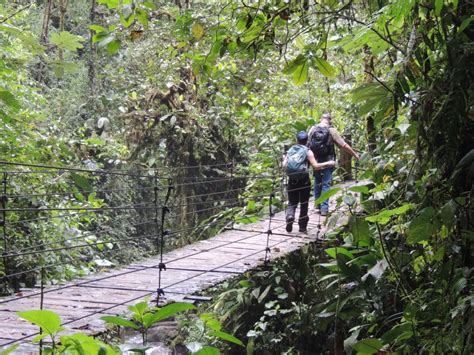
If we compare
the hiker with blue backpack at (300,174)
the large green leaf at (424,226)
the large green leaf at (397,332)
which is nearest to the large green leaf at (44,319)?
the large green leaf at (424,226)

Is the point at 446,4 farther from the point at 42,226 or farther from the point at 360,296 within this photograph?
the point at 42,226

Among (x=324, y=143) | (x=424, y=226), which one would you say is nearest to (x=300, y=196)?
(x=324, y=143)

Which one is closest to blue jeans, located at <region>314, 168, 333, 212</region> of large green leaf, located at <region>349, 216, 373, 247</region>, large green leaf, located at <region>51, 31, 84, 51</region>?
large green leaf, located at <region>349, 216, 373, 247</region>

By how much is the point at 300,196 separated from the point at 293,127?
2039 mm

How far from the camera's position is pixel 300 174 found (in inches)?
201

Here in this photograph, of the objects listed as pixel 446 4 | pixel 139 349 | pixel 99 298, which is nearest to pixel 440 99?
pixel 446 4

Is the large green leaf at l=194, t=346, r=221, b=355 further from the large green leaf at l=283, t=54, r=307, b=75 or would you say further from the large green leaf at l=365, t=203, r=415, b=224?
the large green leaf at l=283, t=54, r=307, b=75

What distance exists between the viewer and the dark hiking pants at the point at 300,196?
205 inches

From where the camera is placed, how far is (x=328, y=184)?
561 centimetres

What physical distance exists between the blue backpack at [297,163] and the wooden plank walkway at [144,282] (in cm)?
53

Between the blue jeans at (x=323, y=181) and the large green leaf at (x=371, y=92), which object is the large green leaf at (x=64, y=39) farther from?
the blue jeans at (x=323, y=181)

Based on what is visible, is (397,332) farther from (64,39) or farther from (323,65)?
(64,39)

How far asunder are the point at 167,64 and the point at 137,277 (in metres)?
4.08

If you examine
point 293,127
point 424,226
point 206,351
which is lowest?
point 206,351
